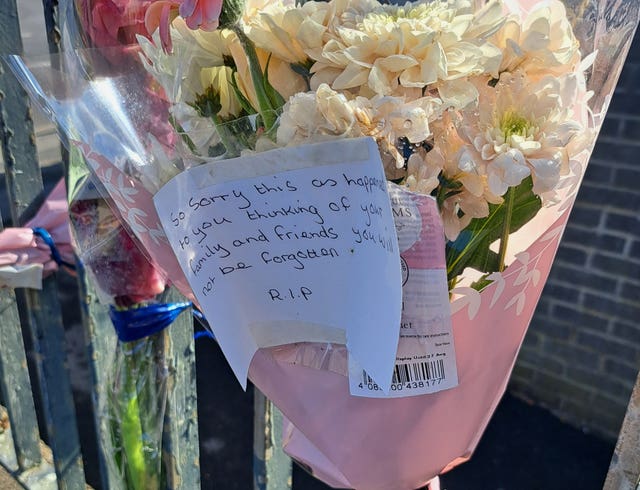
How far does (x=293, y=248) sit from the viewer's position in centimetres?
65

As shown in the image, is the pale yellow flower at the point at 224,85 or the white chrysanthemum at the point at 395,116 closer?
the white chrysanthemum at the point at 395,116

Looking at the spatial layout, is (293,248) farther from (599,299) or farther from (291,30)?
(599,299)

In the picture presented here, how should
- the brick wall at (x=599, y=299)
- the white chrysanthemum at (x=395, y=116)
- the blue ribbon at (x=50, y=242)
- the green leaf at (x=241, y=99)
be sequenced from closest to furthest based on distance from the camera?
the white chrysanthemum at (x=395, y=116) < the green leaf at (x=241, y=99) < the blue ribbon at (x=50, y=242) < the brick wall at (x=599, y=299)

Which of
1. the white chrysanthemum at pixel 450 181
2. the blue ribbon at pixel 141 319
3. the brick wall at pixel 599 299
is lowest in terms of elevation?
the brick wall at pixel 599 299

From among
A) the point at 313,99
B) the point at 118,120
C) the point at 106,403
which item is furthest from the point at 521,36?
the point at 106,403

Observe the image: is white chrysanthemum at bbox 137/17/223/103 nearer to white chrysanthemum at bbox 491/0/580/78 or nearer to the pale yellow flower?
the pale yellow flower

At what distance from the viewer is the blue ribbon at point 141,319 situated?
1.18 m

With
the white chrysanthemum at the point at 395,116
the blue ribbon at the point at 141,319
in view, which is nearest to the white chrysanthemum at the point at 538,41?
the white chrysanthemum at the point at 395,116

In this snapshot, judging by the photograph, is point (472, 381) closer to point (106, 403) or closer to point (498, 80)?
point (498, 80)

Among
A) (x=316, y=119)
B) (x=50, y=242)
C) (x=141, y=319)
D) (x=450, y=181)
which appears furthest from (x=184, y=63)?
(x=50, y=242)

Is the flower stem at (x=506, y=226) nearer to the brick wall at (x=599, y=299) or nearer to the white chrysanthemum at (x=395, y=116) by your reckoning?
the white chrysanthemum at (x=395, y=116)

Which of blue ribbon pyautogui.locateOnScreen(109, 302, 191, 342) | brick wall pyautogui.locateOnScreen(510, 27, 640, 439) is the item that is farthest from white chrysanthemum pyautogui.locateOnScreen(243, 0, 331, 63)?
brick wall pyautogui.locateOnScreen(510, 27, 640, 439)

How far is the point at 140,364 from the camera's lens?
4.07ft

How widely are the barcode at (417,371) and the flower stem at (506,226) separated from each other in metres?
0.13
